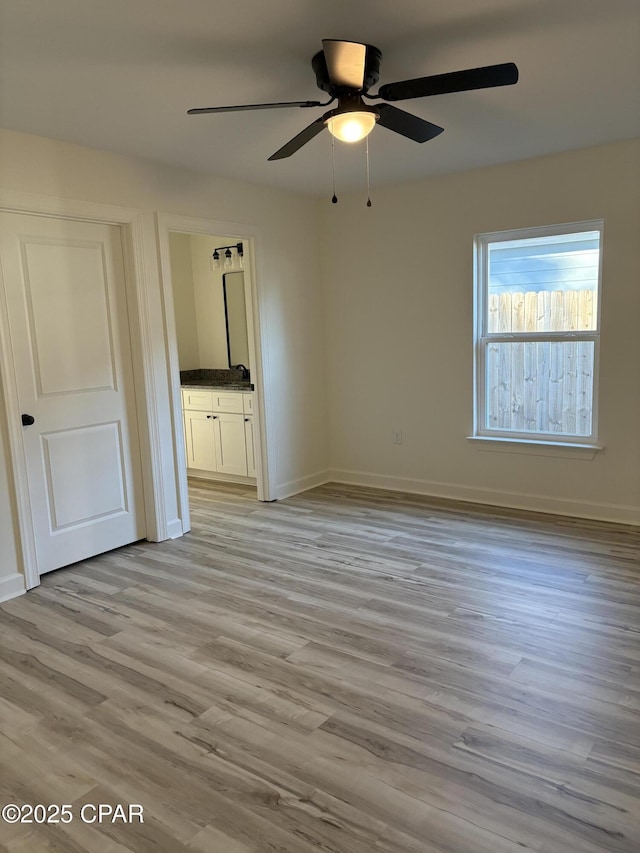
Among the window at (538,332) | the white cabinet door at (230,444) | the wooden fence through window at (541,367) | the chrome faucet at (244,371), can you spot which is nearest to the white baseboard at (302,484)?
the white cabinet door at (230,444)

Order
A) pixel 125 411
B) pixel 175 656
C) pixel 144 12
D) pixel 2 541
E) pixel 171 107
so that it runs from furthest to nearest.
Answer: pixel 125 411, pixel 2 541, pixel 171 107, pixel 175 656, pixel 144 12

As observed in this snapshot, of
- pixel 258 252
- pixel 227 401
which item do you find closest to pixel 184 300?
pixel 227 401

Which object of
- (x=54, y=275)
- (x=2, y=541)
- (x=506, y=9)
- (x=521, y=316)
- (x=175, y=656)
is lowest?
(x=175, y=656)

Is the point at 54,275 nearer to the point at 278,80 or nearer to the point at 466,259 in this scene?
the point at 278,80

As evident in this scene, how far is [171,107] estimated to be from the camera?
297 centimetres

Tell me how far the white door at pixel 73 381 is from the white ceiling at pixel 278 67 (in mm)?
628

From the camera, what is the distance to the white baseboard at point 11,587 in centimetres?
331

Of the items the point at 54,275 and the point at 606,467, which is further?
the point at 606,467

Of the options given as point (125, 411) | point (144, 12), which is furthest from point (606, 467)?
point (144, 12)

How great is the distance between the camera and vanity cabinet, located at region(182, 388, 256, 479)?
17.7ft

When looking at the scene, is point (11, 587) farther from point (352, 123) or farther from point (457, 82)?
point (457, 82)

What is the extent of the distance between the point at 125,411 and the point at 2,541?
43.3 inches

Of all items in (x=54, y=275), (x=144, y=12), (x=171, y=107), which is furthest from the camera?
(x=54, y=275)

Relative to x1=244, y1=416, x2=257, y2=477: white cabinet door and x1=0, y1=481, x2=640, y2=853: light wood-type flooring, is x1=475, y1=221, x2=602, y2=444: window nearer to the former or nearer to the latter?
x1=0, y1=481, x2=640, y2=853: light wood-type flooring
